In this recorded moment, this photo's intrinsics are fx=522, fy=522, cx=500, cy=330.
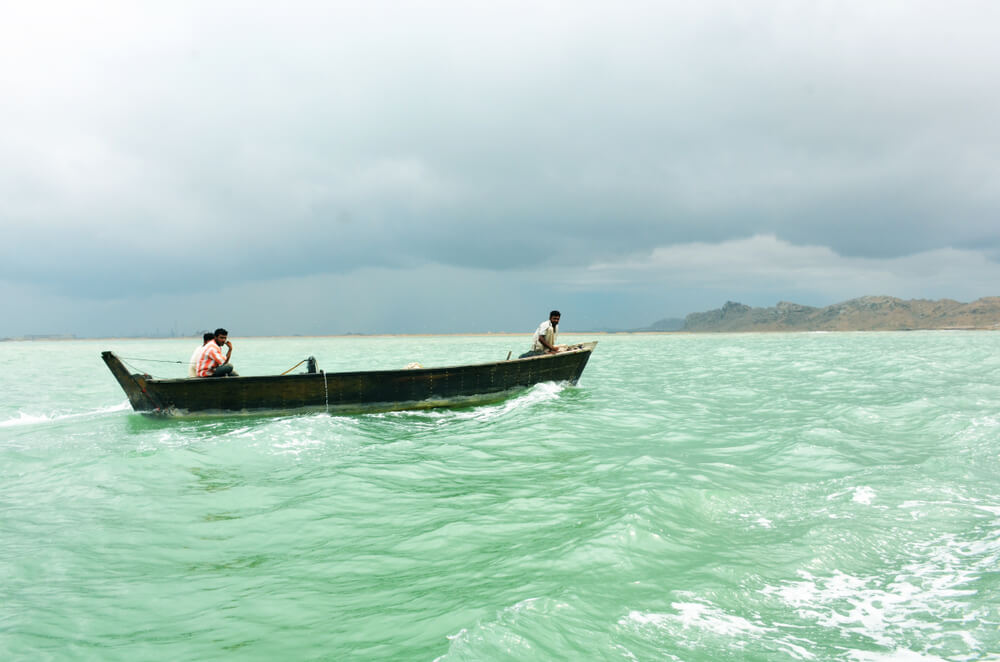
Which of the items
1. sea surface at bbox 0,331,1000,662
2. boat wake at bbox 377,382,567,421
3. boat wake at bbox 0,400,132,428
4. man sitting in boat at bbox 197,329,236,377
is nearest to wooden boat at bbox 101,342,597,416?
boat wake at bbox 377,382,567,421

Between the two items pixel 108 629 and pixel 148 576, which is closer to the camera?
pixel 108 629

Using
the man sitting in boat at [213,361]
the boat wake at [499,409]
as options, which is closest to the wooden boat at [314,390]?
the boat wake at [499,409]

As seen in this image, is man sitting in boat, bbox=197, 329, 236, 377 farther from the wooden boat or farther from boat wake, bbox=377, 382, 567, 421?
boat wake, bbox=377, 382, 567, 421

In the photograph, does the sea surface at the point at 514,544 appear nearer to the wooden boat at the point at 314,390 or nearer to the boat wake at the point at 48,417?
the wooden boat at the point at 314,390

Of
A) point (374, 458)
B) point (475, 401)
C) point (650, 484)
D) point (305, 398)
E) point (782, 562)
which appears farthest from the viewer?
point (475, 401)

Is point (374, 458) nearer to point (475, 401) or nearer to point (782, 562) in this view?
point (475, 401)

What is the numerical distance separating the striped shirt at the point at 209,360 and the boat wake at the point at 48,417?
5.00m

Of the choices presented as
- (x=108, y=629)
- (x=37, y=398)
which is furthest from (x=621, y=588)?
(x=37, y=398)

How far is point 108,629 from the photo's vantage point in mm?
4277

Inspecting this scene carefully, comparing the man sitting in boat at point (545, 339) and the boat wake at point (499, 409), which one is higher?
the man sitting in boat at point (545, 339)

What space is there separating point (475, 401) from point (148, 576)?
36.3 ft

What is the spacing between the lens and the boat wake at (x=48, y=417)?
15819mm

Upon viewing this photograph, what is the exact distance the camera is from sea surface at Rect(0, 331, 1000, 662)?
400 cm

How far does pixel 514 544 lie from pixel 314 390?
10.3 metres
